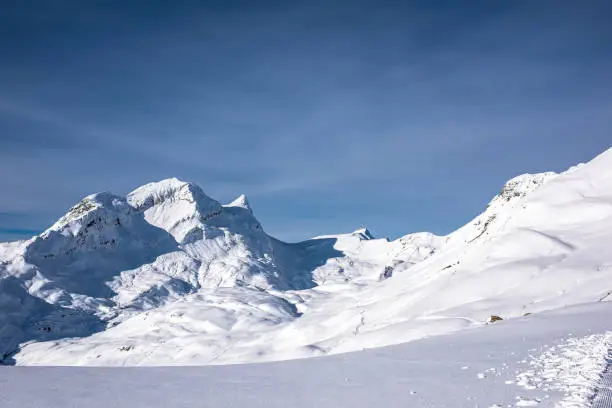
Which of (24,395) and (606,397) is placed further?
(24,395)

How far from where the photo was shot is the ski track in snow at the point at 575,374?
14.9 metres

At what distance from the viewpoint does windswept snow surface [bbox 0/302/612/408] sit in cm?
1648

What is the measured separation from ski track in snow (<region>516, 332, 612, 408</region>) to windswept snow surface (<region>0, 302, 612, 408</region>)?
0.04 metres

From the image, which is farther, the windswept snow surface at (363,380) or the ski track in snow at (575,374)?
the windswept snow surface at (363,380)

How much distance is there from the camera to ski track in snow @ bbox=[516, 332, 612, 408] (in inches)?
587

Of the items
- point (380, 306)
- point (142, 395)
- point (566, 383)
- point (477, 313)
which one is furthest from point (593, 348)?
point (380, 306)

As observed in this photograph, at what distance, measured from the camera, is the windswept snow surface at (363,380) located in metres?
16.5

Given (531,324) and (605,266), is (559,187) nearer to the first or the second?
(605,266)

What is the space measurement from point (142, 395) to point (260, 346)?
154131mm

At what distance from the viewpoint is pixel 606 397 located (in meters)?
14.9

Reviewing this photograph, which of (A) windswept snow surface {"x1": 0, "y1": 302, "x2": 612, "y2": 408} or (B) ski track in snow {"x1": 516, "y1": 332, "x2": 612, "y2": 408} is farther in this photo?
(A) windswept snow surface {"x1": 0, "y1": 302, "x2": 612, "y2": 408}

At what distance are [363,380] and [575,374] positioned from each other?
704 cm

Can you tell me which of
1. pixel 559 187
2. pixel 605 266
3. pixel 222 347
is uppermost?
pixel 559 187

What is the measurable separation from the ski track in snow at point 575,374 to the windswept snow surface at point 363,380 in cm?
4
